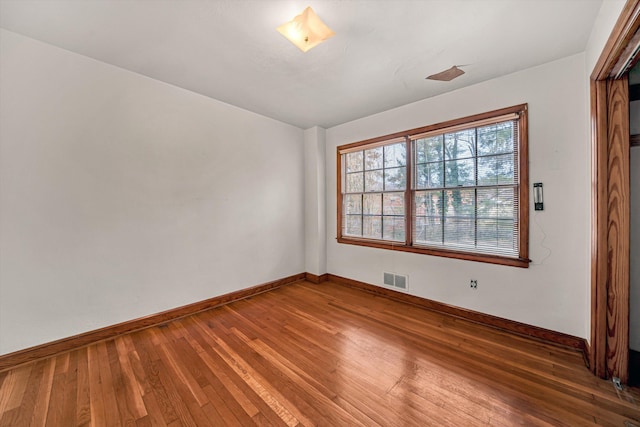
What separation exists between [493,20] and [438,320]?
2.78 m

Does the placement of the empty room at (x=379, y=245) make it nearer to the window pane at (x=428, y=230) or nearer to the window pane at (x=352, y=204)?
the window pane at (x=428, y=230)

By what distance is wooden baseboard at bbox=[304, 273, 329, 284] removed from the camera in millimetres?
4065

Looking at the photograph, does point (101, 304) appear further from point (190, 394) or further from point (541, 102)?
point (541, 102)

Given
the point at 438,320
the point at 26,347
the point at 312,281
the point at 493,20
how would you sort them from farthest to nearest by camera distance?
the point at 312,281, the point at 438,320, the point at 26,347, the point at 493,20

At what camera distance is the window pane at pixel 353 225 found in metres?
3.88

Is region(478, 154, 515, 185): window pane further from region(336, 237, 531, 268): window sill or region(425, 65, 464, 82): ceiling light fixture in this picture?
region(425, 65, 464, 82): ceiling light fixture

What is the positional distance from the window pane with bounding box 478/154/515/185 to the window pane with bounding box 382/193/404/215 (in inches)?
38.3

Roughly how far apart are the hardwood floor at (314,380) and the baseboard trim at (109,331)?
72 mm

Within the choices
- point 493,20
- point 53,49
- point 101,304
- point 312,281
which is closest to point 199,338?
point 101,304

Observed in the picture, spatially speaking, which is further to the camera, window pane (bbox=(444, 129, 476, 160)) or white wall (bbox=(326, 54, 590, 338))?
window pane (bbox=(444, 129, 476, 160))

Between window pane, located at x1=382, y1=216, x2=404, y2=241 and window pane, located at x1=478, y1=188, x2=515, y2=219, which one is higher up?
window pane, located at x1=478, y1=188, x2=515, y2=219

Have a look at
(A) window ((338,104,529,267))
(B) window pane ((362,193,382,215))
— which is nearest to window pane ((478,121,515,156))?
(A) window ((338,104,529,267))

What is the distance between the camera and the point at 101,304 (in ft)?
7.55

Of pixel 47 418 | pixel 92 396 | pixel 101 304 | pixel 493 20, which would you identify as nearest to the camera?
pixel 47 418
